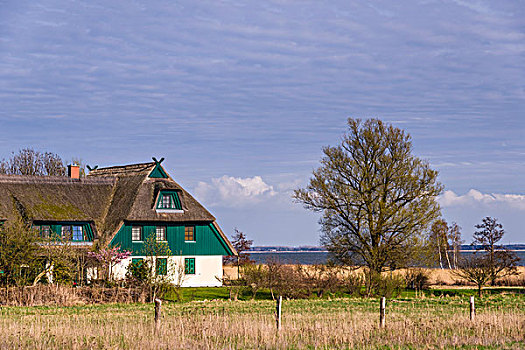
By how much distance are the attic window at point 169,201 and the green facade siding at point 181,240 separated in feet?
3.65

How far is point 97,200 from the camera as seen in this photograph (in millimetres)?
49688

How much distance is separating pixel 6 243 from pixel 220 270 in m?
17.1

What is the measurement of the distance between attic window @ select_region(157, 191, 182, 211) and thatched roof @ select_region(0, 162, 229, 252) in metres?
0.33

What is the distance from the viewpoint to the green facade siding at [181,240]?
154 ft

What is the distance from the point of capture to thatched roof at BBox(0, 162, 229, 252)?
4578 cm

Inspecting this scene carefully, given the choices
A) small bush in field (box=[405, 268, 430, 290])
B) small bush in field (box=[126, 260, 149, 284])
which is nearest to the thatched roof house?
small bush in field (box=[126, 260, 149, 284])

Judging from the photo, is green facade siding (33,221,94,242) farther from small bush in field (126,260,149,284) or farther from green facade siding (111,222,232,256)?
small bush in field (126,260,149,284)

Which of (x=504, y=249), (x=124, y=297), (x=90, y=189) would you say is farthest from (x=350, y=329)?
(x=504, y=249)

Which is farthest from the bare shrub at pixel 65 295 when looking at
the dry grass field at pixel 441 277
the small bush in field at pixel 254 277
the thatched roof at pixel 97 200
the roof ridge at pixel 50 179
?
the dry grass field at pixel 441 277

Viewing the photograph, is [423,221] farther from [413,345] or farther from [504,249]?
[413,345]

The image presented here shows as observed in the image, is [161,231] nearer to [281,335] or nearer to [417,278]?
[417,278]

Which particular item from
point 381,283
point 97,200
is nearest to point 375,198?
point 381,283

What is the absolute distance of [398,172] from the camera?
1714 inches

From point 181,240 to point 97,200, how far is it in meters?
6.43
